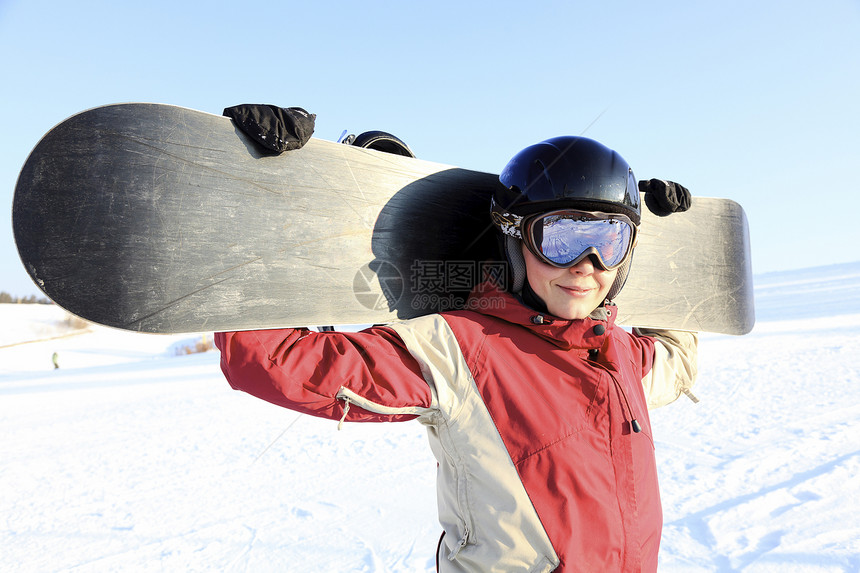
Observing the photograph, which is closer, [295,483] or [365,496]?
[365,496]

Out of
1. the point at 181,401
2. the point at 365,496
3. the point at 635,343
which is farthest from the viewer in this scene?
the point at 181,401

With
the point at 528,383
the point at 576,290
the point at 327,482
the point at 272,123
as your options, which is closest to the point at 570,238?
the point at 576,290

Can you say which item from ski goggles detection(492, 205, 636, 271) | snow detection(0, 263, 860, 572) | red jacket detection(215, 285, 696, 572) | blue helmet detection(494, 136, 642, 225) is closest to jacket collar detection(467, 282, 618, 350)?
red jacket detection(215, 285, 696, 572)

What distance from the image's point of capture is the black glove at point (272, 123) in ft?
4.19

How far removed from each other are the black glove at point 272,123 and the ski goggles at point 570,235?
0.63 meters

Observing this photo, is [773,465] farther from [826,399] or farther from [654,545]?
[654,545]

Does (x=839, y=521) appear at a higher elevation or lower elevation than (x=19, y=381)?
higher

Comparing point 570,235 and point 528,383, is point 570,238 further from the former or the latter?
point 528,383

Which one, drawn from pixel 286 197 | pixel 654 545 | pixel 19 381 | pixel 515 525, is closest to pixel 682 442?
pixel 654 545

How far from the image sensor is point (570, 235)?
1405mm

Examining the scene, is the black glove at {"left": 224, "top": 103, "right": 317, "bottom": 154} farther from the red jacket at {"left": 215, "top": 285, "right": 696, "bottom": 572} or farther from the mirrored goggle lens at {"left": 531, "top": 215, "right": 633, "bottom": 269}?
the mirrored goggle lens at {"left": 531, "top": 215, "right": 633, "bottom": 269}

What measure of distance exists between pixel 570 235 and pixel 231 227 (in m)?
0.93

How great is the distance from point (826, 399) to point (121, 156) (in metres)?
5.83

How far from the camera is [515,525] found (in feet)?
3.78
